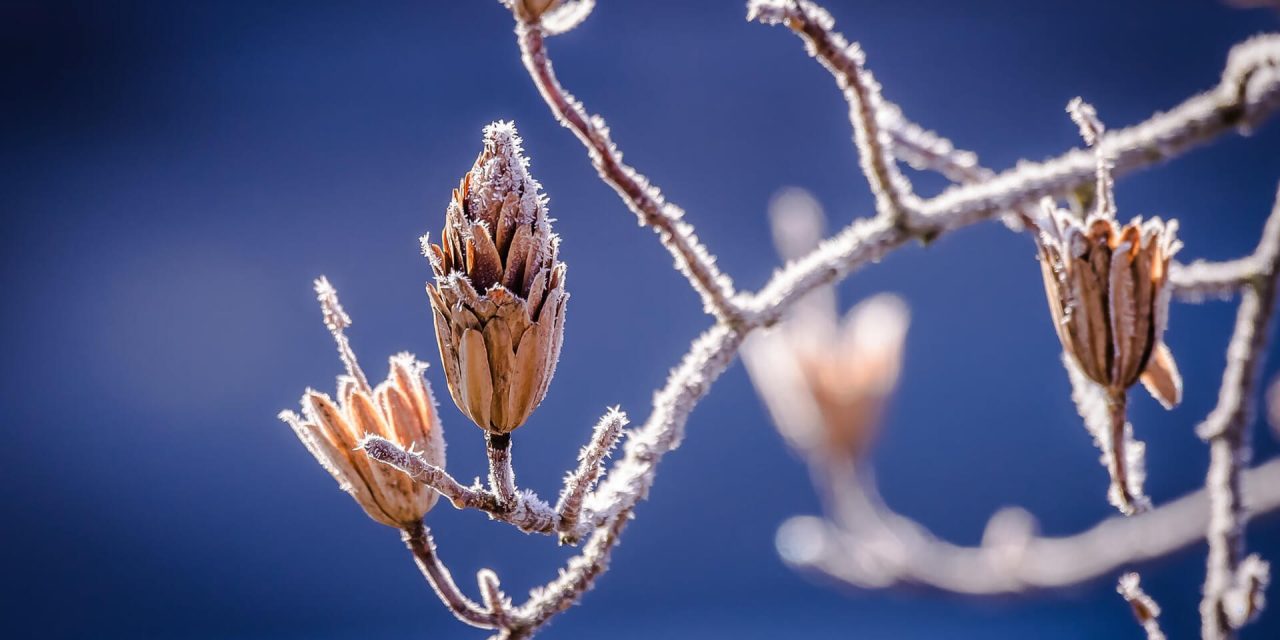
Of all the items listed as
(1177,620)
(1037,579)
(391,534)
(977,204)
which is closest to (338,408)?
(977,204)

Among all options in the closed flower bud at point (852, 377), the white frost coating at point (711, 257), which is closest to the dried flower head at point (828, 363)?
the closed flower bud at point (852, 377)

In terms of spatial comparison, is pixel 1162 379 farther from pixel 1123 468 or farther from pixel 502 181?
pixel 502 181

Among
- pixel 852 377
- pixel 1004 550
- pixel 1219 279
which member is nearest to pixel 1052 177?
pixel 1219 279

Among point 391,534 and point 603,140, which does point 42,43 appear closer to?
point 391,534

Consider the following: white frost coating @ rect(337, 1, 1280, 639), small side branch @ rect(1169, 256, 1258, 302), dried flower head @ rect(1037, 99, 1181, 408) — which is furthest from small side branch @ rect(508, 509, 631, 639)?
small side branch @ rect(1169, 256, 1258, 302)

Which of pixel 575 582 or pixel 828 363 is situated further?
pixel 828 363
